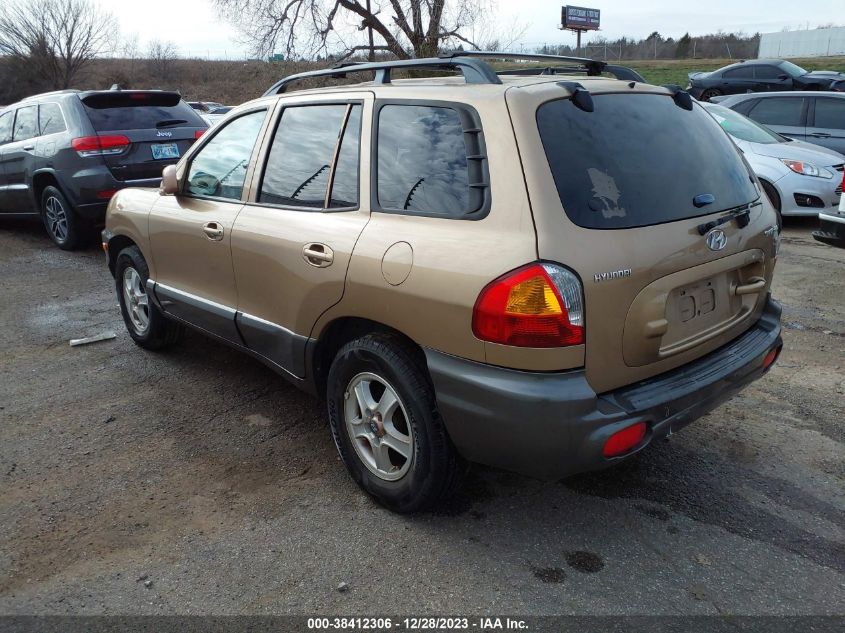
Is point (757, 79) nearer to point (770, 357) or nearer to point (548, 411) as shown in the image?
point (770, 357)

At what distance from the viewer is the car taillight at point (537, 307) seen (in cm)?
238

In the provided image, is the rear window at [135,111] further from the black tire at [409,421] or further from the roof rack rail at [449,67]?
the black tire at [409,421]

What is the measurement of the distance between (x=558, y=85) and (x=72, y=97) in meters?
7.01

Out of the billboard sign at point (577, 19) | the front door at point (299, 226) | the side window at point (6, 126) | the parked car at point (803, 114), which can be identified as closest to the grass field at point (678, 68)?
the billboard sign at point (577, 19)

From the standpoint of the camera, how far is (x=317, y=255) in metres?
3.10

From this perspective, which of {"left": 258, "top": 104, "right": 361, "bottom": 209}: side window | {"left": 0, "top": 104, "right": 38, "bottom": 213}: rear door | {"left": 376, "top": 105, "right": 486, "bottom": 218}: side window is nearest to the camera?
{"left": 376, "top": 105, "right": 486, "bottom": 218}: side window

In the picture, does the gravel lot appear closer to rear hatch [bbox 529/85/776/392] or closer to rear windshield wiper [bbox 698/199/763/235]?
rear hatch [bbox 529/85/776/392]

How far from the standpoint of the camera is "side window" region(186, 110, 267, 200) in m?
3.80

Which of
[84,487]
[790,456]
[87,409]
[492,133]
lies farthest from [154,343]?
[790,456]

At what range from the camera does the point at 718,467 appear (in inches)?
132

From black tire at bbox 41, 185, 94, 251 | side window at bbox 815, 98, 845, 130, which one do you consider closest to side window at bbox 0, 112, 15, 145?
black tire at bbox 41, 185, 94, 251

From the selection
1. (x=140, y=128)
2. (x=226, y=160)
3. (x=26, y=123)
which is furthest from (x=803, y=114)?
(x=26, y=123)

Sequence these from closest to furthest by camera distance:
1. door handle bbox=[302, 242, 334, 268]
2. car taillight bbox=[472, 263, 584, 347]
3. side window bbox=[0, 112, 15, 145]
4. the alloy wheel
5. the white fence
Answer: car taillight bbox=[472, 263, 584, 347] → the alloy wheel → door handle bbox=[302, 242, 334, 268] → side window bbox=[0, 112, 15, 145] → the white fence

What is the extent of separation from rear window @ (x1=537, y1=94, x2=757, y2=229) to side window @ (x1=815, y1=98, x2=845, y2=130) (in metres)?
8.69
